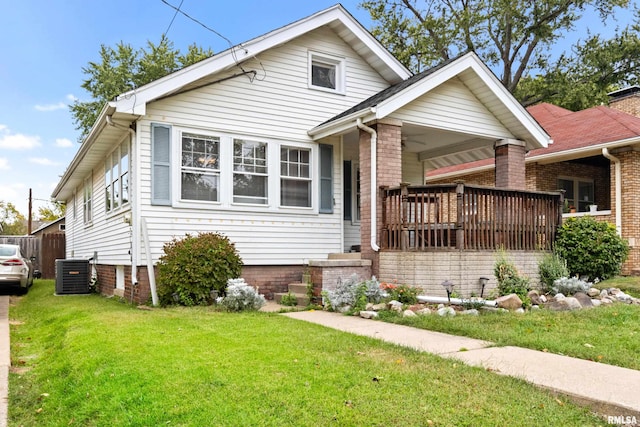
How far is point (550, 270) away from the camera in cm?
937

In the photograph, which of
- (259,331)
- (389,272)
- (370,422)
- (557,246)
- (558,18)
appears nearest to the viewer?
(370,422)

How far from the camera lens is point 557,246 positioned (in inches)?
388

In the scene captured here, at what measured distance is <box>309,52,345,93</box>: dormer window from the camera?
11.4 metres

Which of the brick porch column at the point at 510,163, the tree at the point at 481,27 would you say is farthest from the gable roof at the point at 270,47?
the tree at the point at 481,27

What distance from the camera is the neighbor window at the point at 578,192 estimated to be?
56.4 feet

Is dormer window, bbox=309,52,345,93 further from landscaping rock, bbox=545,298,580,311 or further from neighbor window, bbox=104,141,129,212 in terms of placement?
landscaping rock, bbox=545,298,580,311

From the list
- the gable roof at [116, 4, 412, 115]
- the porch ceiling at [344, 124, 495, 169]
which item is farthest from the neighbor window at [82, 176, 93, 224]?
the porch ceiling at [344, 124, 495, 169]

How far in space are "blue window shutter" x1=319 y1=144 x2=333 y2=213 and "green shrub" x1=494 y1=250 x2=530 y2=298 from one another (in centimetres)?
370

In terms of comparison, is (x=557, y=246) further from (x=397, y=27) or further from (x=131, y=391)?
(x=397, y=27)

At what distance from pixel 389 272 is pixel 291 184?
116 inches

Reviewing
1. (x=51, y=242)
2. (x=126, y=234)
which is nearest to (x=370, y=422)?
(x=126, y=234)

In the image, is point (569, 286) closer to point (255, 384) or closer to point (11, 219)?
point (255, 384)

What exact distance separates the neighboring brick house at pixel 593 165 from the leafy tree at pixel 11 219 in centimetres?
3911

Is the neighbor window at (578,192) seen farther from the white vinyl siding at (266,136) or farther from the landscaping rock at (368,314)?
the landscaping rock at (368,314)
